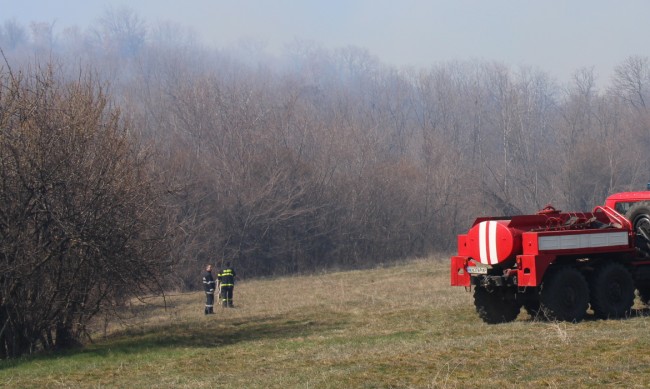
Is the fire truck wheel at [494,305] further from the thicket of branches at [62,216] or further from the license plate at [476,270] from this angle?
the thicket of branches at [62,216]

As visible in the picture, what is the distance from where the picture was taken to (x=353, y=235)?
2119 inches

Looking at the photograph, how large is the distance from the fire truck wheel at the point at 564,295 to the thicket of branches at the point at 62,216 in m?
8.33

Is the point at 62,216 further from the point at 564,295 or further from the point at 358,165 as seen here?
the point at 358,165

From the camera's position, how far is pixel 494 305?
643 inches

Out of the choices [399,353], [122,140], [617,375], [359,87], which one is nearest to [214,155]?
[122,140]

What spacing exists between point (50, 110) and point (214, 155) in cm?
3463

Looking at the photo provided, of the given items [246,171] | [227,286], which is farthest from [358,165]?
[227,286]

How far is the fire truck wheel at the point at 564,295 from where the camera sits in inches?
598

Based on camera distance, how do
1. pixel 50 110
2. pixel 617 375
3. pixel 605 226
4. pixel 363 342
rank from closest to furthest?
pixel 617 375 < pixel 363 342 < pixel 605 226 < pixel 50 110

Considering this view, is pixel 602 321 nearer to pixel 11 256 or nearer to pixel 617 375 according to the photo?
pixel 617 375

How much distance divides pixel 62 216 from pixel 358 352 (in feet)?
23.4

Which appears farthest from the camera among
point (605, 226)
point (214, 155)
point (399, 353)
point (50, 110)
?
point (214, 155)

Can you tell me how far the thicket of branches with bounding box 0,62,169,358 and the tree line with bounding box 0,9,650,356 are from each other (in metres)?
0.04

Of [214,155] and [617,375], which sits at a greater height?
[214,155]
